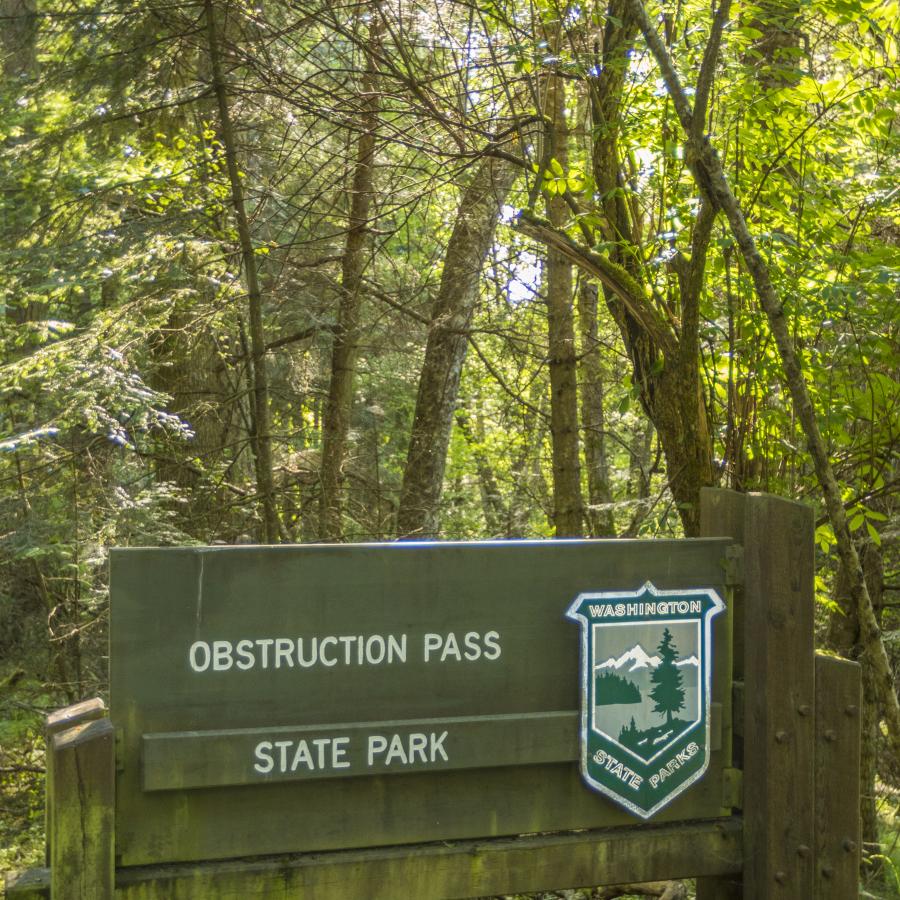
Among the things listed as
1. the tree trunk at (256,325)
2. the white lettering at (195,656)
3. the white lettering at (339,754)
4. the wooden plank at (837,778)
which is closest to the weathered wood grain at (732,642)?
the wooden plank at (837,778)

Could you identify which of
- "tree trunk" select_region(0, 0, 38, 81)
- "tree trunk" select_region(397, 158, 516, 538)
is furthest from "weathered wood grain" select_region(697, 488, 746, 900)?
"tree trunk" select_region(0, 0, 38, 81)

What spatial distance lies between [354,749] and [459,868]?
0.47 metres

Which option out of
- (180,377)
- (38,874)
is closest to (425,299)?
(180,377)

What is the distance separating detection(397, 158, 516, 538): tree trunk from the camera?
362 inches

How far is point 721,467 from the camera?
4668 millimetres

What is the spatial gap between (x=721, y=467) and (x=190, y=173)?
6.03 metres

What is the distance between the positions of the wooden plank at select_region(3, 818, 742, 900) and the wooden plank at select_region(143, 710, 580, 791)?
238 mm

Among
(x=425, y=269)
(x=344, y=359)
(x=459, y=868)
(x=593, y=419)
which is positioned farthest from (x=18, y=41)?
(x=459, y=868)

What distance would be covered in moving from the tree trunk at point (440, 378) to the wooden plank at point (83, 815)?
637 centimetres

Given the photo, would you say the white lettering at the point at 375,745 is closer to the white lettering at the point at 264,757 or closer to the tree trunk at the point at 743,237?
the white lettering at the point at 264,757

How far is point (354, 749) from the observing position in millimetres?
2838

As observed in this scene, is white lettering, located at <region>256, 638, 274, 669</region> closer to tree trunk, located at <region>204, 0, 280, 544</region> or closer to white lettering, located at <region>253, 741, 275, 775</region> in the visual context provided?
white lettering, located at <region>253, 741, 275, 775</region>

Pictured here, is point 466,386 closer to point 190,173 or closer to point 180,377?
point 180,377

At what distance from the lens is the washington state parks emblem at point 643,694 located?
121 inches
